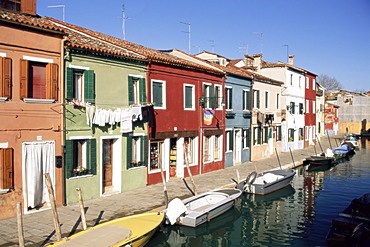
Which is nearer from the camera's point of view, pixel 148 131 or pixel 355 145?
pixel 148 131

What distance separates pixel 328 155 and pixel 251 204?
17.7 m

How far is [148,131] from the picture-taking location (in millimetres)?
18156

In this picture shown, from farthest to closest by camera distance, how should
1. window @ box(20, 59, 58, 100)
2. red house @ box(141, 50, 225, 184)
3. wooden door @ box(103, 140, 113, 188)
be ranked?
red house @ box(141, 50, 225, 184), wooden door @ box(103, 140, 113, 188), window @ box(20, 59, 58, 100)

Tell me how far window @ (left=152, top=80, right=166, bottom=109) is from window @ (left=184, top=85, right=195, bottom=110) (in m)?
2.13

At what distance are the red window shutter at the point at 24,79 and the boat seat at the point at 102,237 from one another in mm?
5615

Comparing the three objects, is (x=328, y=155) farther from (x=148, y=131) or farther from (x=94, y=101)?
(x=94, y=101)

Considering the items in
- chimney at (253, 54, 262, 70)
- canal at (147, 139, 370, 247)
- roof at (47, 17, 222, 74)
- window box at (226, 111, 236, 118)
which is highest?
chimney at (253, 54, 262, 70)

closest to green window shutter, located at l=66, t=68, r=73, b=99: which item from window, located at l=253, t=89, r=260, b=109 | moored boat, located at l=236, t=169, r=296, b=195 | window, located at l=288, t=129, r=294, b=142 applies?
moored boat, located at l=236, t=169, r=296, b=195

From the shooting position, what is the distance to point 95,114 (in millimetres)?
15203

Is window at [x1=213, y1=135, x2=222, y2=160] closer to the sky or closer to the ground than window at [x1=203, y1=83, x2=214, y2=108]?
closer to the ground

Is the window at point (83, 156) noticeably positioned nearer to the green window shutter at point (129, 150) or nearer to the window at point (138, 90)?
the green window shutter at point (129, 150)

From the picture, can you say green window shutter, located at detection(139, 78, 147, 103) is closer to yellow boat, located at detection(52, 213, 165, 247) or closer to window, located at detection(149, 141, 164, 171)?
window, located at detection(149, 141, 164, 171)

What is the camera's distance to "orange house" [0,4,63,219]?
40.6 feet

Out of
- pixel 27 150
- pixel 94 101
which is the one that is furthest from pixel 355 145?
pixel 27 150
